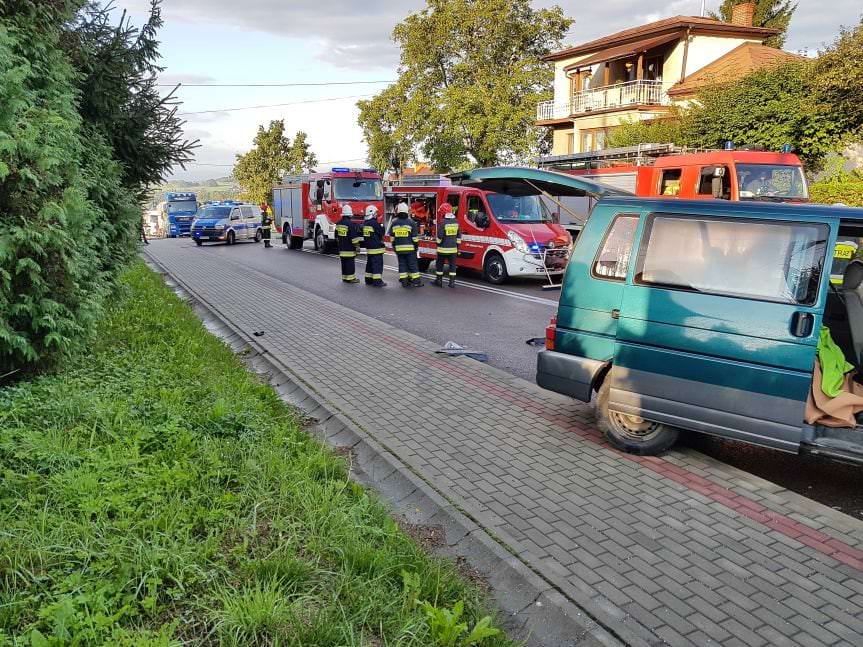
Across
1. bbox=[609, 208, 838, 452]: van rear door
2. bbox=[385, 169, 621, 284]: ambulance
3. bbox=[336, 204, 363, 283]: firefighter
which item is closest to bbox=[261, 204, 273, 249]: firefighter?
bbox=[385, 169, 621, 284]: ambulance

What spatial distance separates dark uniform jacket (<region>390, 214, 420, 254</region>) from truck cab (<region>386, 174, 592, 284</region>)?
1.67m

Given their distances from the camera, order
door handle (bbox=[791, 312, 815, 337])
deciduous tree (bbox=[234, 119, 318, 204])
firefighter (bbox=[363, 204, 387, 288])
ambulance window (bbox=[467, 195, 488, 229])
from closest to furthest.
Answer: door handle (bbox=[791, 312, 815, 337]) → firefighter (bbox=[363, 204, 387, 288]) → ambulance window (bbox=[467, 195, 488, 229]) → deciduous tree (bbox=[234, 119, 318, 204])

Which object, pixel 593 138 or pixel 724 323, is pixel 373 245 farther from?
pixel 593 138

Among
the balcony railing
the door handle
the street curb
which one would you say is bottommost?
the street curb

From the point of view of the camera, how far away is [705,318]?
4621 millimetres

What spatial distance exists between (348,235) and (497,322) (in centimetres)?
518

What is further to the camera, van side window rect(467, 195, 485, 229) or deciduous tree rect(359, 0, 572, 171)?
deciduous tree rect(359, 0, 572, 171)

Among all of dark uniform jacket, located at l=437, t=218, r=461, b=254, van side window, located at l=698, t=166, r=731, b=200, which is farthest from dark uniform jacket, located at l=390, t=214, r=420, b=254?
van side window, located at l=698, t=166, r=731, b=200

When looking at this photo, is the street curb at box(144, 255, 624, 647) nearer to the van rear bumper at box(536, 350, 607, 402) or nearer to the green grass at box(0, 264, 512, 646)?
the green grass at box(0, 264, 512, 646)

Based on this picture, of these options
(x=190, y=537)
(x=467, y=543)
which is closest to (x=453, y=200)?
(x=467, y=543)

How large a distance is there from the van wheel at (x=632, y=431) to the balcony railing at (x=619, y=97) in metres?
30.5

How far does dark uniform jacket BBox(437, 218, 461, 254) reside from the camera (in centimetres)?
1435

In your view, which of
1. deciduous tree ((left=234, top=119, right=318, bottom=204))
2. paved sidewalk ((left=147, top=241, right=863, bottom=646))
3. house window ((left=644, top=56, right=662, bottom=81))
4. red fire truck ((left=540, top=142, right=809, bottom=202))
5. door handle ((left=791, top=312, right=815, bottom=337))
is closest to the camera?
paved sidewalk ((left=147, top=241, right=863, bottom=646))

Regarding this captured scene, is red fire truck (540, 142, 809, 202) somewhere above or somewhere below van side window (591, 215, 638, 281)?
above
